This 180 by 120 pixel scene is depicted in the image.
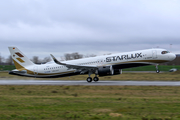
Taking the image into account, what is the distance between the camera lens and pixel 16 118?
8.66 meters

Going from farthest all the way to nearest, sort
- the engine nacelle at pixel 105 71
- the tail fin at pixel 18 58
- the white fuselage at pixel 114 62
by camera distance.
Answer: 1. the tail fin at pixel 18 58
2. the engine nacelle at pixel 105 71
3. the white fuselage at pixel 114 62

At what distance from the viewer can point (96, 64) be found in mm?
30047

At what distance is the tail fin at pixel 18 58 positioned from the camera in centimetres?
3152

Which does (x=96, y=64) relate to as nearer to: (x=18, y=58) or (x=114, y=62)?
(x=114, y=62)

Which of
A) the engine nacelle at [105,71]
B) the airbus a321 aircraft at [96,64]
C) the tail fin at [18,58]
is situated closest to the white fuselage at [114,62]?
the airbus a321 aircraft at [96,64]

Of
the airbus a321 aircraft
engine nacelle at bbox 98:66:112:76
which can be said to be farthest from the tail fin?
engine nacelle at bbox 98:66:112:76

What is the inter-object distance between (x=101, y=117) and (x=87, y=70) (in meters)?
21.0

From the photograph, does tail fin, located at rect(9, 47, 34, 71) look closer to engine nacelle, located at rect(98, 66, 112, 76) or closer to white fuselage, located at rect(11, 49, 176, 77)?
white fuselage, located at rect(11, 49, 176, 77)

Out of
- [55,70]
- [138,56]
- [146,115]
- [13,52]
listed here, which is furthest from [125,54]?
[146,115]

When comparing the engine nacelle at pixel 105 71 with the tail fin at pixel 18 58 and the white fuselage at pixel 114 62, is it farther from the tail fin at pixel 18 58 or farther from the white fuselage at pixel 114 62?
the tail fin at pixel 18 58

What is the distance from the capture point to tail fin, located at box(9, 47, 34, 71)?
31.5 metres

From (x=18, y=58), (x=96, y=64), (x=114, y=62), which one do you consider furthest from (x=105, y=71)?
(x=18, y=58)

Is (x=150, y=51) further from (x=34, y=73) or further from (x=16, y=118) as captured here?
(x=16, y=118)

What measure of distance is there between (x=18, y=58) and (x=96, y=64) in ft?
40.1
